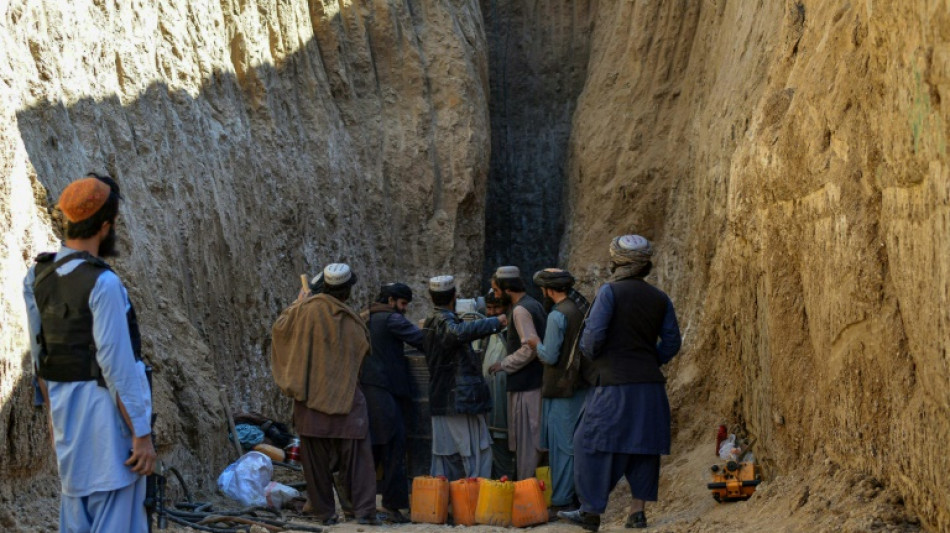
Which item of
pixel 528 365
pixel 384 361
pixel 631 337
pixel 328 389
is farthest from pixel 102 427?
pixel 528 365

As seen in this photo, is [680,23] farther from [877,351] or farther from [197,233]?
[877,351]

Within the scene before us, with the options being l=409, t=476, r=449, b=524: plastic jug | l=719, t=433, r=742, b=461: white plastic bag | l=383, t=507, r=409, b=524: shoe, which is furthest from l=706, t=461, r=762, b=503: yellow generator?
l=383, t=507, r=409, b=524: shoe

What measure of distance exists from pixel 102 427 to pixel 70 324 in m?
0.40

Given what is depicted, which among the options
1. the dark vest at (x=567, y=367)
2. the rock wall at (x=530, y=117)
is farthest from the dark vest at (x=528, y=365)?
the rock wall at (x=530, y=117)

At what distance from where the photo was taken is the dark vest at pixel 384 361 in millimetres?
8445

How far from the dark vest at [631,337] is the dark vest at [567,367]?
2.02ft

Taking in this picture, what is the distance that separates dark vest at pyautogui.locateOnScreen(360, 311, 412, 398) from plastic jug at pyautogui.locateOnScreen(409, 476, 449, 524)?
2.45 feet

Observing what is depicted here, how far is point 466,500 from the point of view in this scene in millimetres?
7980

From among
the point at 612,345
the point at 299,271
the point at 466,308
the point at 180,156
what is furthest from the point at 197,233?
the point at 612,345

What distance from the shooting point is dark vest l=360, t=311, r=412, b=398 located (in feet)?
27.7

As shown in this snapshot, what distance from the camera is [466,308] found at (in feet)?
29.7

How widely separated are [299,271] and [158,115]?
254cm

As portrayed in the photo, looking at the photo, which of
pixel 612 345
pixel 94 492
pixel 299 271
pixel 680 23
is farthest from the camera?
pixel 680 23

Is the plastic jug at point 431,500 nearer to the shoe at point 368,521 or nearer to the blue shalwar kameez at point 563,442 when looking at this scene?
the shoe at point 368,521
